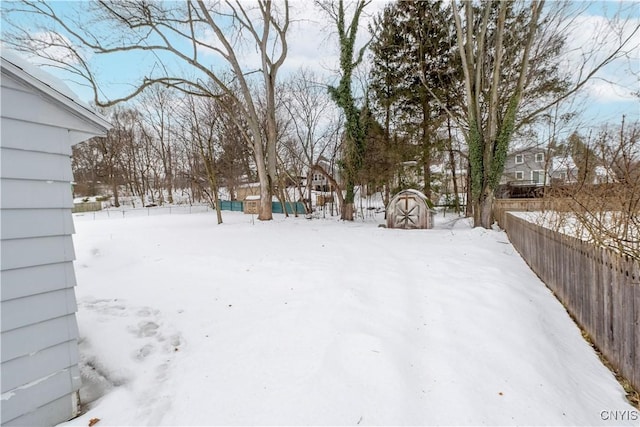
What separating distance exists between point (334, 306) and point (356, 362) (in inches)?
40.0

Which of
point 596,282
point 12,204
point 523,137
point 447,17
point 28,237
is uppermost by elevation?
point 447,17

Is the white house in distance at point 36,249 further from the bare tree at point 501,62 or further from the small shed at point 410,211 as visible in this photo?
the bare tree at point 501,62

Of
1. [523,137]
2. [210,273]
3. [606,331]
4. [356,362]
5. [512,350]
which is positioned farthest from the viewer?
[523,137]

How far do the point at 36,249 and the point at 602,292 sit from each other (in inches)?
203

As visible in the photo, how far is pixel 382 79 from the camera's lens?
580 inches

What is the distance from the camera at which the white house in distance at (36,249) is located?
191 centimetres

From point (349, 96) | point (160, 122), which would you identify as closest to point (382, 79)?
point (349, 96)

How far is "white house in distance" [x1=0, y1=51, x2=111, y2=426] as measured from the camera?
191cm

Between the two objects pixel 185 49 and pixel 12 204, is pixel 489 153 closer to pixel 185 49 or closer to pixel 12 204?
pixel 12 204

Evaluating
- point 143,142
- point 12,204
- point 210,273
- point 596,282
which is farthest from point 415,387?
point 143,142

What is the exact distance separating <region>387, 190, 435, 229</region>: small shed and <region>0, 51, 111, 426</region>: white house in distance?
30.7ft

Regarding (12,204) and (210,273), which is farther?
(210,273)

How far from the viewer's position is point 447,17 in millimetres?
→ 12773

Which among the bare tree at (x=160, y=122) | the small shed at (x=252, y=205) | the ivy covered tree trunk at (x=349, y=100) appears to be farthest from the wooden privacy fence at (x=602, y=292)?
the bare tree at (x=160, y=122)
